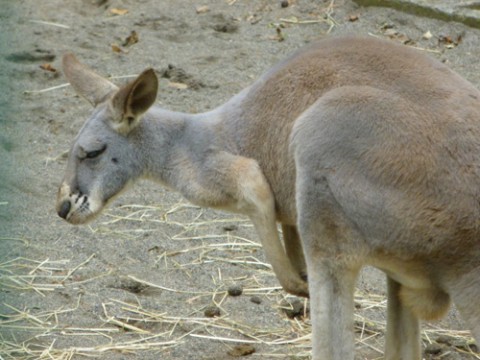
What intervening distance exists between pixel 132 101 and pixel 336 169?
3.99ft

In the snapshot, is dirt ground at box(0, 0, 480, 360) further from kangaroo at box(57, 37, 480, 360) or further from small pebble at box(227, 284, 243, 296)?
kangaroo at box(57, 37, 480, 360)

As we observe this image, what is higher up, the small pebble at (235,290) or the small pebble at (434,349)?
the small pebble at (434,349)

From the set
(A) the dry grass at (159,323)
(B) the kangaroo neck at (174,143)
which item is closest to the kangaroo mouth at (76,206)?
(B) the kangaroo neck at (174,143)

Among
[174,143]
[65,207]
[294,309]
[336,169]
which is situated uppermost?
[336,169]

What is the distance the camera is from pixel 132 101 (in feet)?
18.0

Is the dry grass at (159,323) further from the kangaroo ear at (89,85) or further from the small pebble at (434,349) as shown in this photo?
the kangaroo ear at (89,85)

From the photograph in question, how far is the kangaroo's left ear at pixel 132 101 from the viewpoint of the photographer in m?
5.33

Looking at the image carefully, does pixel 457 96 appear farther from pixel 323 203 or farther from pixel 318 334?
pixel 318 334

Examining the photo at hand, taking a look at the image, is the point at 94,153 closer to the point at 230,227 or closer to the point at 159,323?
the point at 159,323

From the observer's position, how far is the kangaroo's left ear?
533 centimetres

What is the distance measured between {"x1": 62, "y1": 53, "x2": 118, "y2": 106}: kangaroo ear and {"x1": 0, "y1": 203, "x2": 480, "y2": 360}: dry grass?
3.90 ft

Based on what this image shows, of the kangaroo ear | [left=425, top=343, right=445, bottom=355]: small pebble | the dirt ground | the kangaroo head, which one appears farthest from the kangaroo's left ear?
[left=425, top=343, right=445, bottom=355]: small pebble

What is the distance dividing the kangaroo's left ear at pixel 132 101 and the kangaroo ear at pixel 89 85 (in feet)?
0.78

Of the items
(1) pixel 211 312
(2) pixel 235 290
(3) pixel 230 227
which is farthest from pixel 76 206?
(3) pixel 230 227
